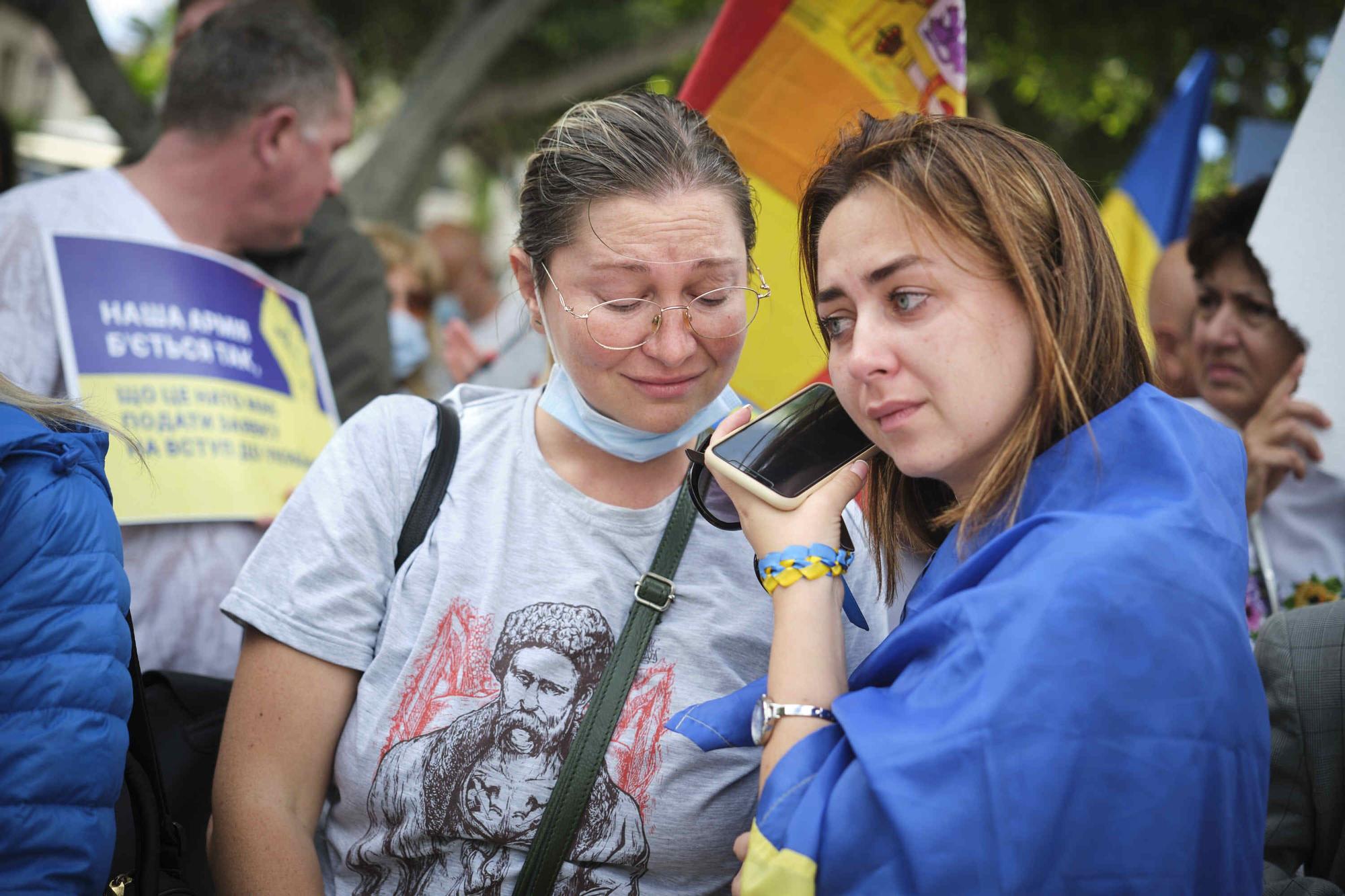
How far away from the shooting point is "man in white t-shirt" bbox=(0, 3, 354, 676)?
2965 millimetres

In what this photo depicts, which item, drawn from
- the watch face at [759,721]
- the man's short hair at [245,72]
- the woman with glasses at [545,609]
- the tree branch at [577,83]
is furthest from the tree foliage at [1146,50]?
the watch face at [759,721]

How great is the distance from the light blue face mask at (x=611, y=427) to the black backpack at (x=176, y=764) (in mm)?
227

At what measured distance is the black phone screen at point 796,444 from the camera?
2012 millimetres

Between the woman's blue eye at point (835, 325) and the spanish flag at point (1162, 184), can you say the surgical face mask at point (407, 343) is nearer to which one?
the spanish flag at point (1162, 184)

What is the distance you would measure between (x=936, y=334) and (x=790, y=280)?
4.87 ft

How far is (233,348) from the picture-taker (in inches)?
127

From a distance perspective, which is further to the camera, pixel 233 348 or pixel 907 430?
pixel 233 348

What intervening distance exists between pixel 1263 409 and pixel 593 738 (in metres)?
2.41

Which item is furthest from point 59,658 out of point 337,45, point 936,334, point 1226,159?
point 1226,159

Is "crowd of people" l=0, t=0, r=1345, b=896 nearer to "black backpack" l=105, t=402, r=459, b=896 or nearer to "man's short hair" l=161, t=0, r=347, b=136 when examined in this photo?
"black backpack" l=105, t=402, r=459, b=896

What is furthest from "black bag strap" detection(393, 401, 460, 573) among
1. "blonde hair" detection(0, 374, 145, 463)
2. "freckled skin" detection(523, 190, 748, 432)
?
"blonde hair" detection(0, 374, 145, 463)

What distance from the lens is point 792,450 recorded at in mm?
2057

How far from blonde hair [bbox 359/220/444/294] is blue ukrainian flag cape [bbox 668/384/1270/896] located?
18.0 ft

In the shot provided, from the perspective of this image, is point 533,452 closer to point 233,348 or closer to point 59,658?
point 59,658
